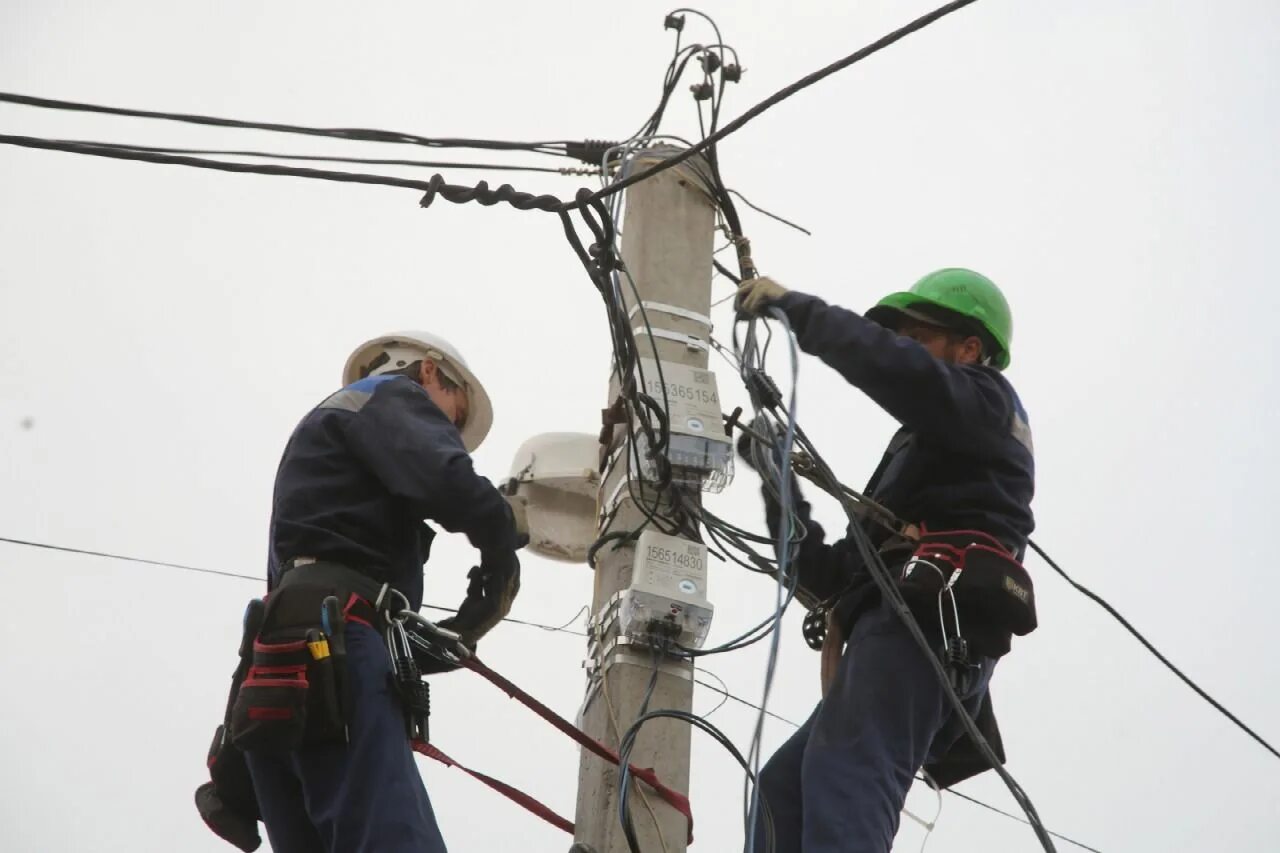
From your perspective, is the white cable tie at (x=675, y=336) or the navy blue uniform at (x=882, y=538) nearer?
the navy blue uniform at (x=882, y=538)

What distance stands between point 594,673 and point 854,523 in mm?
844

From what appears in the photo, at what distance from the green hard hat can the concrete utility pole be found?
588 mm

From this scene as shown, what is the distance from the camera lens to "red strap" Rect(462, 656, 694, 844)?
4.23 metres

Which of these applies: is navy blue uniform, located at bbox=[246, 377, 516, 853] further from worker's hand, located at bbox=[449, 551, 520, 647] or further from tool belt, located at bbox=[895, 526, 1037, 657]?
tool belt, located at bbox=[895, 526, 1037, 657]

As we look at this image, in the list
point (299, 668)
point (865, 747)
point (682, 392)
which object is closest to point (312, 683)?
point (299, 668)

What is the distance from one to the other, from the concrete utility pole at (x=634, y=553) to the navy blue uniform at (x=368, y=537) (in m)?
0.41

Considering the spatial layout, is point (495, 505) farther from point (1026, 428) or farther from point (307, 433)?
point (1026, 428)

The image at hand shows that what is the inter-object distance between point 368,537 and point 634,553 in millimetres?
759

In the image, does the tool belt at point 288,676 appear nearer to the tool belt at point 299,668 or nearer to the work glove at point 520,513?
the tool belt at point 299,668

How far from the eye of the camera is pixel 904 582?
426 cm

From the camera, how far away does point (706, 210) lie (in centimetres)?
524

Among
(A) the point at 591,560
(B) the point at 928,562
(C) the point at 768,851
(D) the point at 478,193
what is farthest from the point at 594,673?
(D) the point at 478,193

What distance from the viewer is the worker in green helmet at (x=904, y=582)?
13.3ft

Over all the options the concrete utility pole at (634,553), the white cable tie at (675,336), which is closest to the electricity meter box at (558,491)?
the concrete utility pole at (634,553)
